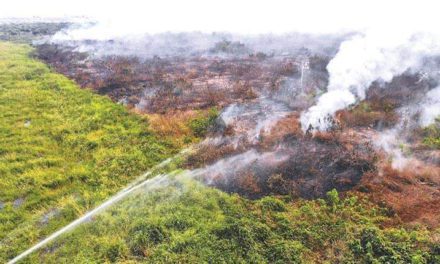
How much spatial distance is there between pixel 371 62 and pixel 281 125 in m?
8.29

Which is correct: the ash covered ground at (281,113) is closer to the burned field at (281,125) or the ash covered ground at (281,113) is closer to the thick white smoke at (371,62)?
Result: the burned field at (281,125)

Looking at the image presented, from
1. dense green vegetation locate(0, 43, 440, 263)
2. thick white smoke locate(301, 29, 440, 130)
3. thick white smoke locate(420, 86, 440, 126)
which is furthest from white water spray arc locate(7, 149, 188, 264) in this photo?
thick white smoke locate(420, 86, 440, 126)

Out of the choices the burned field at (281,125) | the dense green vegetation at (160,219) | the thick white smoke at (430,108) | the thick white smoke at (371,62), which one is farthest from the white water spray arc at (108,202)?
the thick white smoke at (430,108)

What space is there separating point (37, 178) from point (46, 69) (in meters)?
18.4

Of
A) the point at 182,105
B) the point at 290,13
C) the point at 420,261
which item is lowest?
the point at 420,261

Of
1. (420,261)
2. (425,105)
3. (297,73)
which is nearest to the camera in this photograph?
(420,261)

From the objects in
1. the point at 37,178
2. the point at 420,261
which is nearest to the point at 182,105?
the point at 37,178

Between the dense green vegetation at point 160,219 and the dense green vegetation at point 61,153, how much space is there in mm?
53

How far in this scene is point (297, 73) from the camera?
25016 millimetres

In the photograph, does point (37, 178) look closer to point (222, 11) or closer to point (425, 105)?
point (425, 105)

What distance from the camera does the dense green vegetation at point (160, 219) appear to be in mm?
9828

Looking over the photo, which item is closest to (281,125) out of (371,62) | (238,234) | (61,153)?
(238,234)

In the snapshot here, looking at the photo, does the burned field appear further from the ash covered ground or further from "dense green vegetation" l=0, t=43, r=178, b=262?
"dense green vegetation" l=0, t=43, r=178, b=262

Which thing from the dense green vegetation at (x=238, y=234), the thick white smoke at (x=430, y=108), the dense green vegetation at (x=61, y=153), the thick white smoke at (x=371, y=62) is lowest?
the dense green vegetation at (x=238, y=234)
